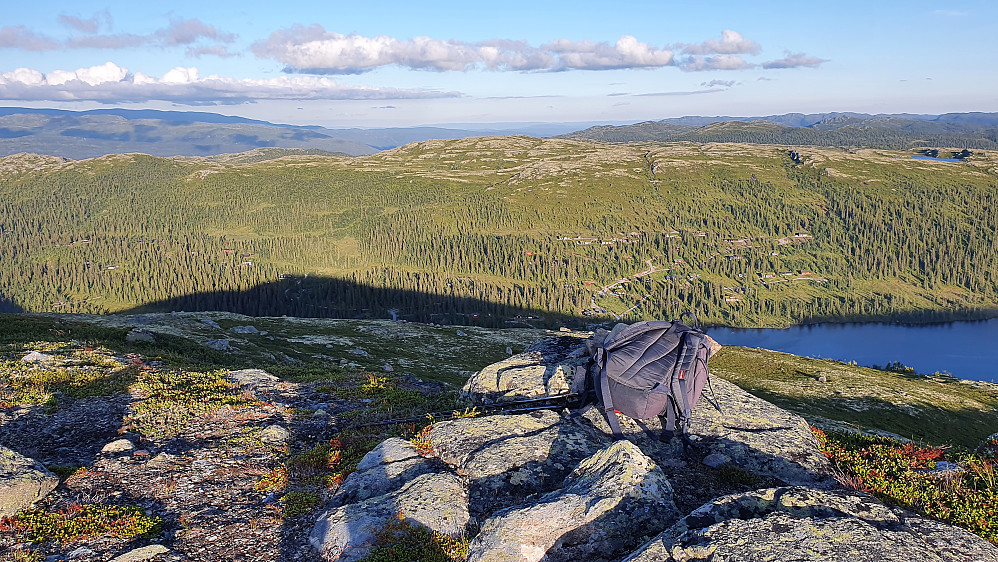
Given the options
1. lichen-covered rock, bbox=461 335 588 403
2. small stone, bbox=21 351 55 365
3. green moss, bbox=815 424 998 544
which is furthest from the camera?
small stone, bbox=21 351 55 365

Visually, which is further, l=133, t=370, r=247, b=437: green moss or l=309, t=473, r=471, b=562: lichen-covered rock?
l=133, t=370, r=247, b=437: green moss

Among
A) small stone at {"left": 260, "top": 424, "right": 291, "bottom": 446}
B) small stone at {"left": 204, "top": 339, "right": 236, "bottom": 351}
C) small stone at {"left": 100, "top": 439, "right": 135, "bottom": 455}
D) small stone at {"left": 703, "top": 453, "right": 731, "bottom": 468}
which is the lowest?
small stone at {"left": 204, "top": 339, "right": 236, "bottom": 351}

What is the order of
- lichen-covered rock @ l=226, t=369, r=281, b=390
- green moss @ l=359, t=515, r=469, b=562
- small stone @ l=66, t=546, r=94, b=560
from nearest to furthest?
green moss @ l=359, t=515, r=469, b=562
small stone @ l=66, t=546, r=94, b=560
lichen-covered rock @ l=226, t=369, r=281, b=390

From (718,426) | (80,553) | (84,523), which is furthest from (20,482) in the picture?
(718,426)

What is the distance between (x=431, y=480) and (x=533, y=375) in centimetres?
676

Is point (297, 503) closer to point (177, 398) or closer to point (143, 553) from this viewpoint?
point (143, 553)

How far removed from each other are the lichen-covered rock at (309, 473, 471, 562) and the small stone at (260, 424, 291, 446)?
6494 millimetres

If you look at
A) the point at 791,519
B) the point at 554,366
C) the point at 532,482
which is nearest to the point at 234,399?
the point at 554,366

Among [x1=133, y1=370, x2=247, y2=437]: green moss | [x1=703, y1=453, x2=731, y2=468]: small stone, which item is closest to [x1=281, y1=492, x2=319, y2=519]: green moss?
[x1=133, y1=370, x2=247, y2=437]: green moss

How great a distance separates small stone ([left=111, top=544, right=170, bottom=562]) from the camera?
1024 cm

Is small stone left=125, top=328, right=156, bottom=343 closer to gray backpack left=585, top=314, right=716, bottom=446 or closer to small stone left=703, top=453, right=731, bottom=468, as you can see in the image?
gray backpack left=585, top=314, right=716, bottom=446

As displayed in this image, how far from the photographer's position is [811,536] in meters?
7.61

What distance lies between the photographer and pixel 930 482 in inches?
435

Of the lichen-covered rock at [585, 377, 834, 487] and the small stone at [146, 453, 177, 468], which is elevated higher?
the lichen-covered rock at [585, 377, 834, 487]
